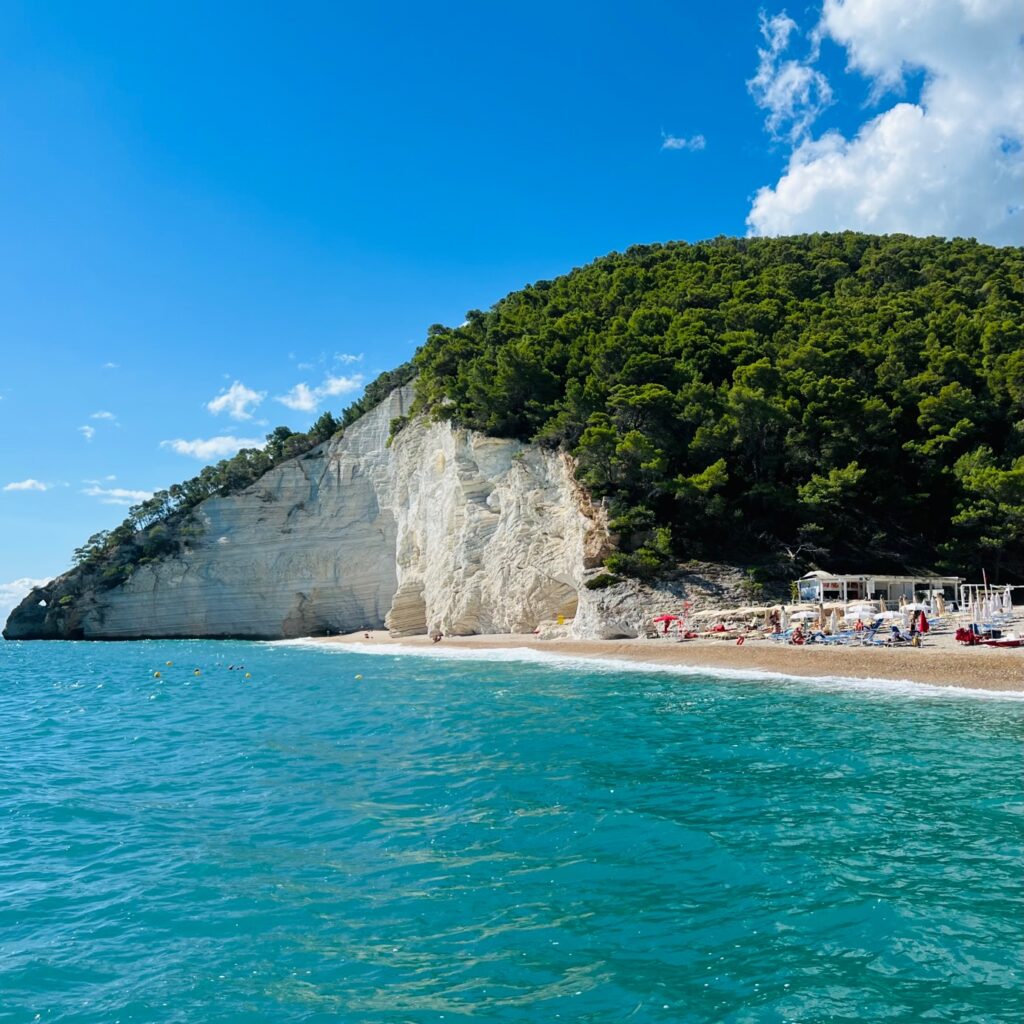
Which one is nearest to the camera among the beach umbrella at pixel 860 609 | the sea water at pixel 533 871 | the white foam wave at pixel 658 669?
the sea water at pixel 533 871

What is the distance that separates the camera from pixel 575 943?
243 inches

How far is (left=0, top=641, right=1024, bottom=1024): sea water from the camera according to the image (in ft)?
18.2

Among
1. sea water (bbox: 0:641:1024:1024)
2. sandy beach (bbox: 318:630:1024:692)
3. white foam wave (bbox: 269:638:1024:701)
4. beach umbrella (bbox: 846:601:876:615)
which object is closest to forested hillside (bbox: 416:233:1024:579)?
sandy beach (bbox: 318:630:1024:692)

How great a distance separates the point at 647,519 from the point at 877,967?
3216 cm

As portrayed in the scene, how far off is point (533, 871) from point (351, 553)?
55.6 meters

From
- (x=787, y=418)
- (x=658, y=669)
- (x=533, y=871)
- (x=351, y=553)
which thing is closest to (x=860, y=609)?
(x=658, y=669)

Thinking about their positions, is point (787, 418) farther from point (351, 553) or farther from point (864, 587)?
point (351, 553)

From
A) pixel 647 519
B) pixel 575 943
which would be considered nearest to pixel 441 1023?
pixel 575 943

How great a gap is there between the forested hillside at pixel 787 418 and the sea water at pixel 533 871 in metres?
22.3

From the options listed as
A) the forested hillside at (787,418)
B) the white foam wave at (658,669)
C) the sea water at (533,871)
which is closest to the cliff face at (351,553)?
the forested hillside at (787,418)

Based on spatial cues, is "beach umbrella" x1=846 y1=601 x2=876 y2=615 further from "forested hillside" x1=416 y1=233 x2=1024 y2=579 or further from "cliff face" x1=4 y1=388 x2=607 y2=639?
"cliff face" x1=4 y1=388 x2=607 y2=639

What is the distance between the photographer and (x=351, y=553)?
6159cm

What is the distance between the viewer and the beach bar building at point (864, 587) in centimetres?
3216

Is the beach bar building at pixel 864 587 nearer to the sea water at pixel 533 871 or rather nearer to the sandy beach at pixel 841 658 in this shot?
the sandy beach at pixel 841 658
